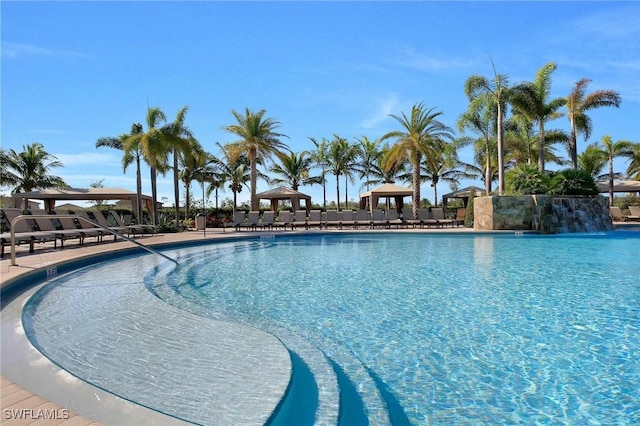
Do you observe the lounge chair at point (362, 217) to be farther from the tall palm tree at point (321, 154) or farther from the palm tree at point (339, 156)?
the tall palm tree at point (321, 154)

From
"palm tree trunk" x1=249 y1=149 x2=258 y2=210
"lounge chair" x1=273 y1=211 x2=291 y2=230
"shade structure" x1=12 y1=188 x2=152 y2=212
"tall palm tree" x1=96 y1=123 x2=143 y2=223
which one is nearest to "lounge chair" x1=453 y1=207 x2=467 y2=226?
"lounge chair" x1=273 y1=211 x2=291 y2=230

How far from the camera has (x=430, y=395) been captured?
115 inches

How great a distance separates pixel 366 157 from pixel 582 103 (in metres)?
16.3

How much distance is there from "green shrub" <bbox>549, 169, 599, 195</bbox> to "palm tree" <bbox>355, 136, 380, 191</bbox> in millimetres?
17589

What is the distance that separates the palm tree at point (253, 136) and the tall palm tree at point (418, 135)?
745 centimetres

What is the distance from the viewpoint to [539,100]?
20.6m

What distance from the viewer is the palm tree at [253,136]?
2458 centimetres

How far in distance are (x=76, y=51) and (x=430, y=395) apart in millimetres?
13395

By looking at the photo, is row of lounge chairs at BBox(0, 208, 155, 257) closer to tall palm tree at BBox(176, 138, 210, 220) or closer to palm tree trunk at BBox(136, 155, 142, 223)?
palm tree trunk at BBox(136, 155, 142, 223)

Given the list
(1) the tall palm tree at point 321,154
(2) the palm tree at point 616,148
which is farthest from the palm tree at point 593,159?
(1) the tall palm tree at point 321,154

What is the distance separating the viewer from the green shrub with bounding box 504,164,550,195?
17391 mm

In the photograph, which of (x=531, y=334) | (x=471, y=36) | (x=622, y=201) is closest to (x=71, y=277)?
(x=531, y=334)

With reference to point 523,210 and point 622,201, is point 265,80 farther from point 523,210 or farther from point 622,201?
point 622,201

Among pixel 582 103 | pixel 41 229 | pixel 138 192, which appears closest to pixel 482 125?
pixel 582 103
